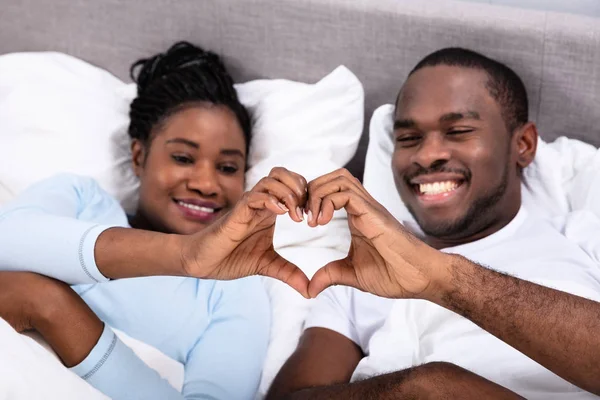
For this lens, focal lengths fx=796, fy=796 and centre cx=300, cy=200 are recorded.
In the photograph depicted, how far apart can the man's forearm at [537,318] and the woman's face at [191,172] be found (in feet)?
2.08

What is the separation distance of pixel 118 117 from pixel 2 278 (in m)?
0.67

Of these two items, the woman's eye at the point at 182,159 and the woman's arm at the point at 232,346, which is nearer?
the woman's arm at the point at 232,346

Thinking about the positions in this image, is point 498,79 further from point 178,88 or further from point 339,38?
point 178,88

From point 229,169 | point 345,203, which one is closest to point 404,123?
point 229,169

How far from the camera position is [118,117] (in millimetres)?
1954

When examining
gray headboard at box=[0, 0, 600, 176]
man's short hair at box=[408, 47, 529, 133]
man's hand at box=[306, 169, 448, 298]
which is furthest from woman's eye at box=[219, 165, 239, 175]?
man's hand at box=[306, 169, 448, 298]

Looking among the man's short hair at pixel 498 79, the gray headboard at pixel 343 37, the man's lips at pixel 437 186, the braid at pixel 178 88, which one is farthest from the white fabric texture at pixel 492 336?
the braid at pixel 178 88

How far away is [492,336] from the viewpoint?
140cm

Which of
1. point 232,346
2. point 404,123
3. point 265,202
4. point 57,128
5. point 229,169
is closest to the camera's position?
point 265,202

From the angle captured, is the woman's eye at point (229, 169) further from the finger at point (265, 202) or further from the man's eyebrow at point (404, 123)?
the finger at point (265, 202)

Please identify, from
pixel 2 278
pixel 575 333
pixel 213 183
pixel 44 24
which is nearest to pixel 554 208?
pixel 575 333

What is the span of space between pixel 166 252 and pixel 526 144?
2.71 ft

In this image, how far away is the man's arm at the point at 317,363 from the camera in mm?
1422

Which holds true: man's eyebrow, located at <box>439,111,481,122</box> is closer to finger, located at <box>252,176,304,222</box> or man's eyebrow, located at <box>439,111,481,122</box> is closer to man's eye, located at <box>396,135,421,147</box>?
man's eye, located at <box>396,135,421,147</box>
